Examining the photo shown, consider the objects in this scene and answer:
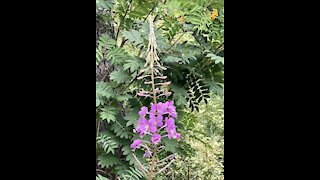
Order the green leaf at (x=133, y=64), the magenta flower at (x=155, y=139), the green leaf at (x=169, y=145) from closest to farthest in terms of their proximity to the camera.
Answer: the magenta flower at (x=155, y=139)
the green leaf at (x=133, y=64)
the green leaf at (x=169, y=145)

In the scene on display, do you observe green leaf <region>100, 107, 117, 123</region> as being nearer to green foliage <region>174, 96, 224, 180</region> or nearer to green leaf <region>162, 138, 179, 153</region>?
green leaf <region>162, 138, 179, 153</region>

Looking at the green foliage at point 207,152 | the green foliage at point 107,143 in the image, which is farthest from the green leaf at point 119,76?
the green foliage at point 207,152

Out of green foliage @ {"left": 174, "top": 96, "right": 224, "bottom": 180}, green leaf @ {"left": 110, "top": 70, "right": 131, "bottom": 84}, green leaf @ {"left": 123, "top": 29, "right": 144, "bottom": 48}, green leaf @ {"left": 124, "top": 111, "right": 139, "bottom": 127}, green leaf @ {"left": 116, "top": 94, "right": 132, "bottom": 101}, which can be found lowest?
green foliage @ {"left": 174, "top": 96, "right": 224, "bottom": 180}

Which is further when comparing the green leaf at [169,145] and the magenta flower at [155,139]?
the green leaf at [169,145]

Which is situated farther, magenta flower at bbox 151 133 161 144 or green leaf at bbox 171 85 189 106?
green leaf at bbox 171 85 189 106

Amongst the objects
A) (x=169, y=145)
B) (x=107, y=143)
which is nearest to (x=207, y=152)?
(x=169, y=145)

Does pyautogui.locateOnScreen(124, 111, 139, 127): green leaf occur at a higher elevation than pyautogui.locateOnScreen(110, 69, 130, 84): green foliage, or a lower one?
lower

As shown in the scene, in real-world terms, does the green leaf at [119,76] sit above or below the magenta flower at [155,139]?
above

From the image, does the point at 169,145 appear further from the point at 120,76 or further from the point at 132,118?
the point at 120,76

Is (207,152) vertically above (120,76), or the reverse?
(120,76)

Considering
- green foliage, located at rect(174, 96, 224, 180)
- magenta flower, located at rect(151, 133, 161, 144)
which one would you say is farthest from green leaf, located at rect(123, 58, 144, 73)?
green foliage, located at rect(174, 96, 224, 180)

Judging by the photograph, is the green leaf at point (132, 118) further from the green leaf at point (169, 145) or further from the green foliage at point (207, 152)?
the green foliage at point (207, 152)
